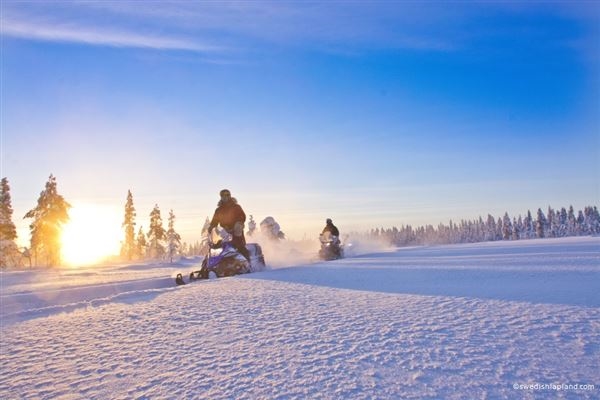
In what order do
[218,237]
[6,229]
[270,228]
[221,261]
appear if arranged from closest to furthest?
[221,261] < [218,237] < [6,229] < [270,228]

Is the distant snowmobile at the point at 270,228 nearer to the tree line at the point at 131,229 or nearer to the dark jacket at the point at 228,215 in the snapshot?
the tree line at the point at 131,229

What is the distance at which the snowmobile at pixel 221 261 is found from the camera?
1152 centimetres

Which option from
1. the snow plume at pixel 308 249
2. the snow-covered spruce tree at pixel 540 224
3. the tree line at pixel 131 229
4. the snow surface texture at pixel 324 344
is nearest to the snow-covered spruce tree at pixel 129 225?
the tree line at pixel 131 229

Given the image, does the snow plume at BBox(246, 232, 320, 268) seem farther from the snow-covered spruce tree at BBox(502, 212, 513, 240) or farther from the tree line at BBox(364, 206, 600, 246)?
the snow-covered spruce tree at BBox(502, 212, 513, 240)

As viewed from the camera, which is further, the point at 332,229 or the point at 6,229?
the point at 6,229

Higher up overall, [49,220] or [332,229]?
[49,220]

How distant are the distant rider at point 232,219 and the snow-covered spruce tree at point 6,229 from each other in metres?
37.6

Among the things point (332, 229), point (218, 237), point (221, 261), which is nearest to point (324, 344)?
point (221, 261)

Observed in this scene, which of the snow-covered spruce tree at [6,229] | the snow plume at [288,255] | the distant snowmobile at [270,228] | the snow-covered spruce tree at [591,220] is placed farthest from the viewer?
the snow-covered spruce tree at [591,220]

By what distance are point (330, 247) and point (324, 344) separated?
Result: 16292 millimetres

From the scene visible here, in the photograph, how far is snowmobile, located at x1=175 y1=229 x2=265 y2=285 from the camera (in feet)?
37.8

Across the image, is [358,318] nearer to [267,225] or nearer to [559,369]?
[559,369]

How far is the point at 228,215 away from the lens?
12438 millimetres

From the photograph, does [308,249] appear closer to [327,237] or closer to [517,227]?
[327,237]
